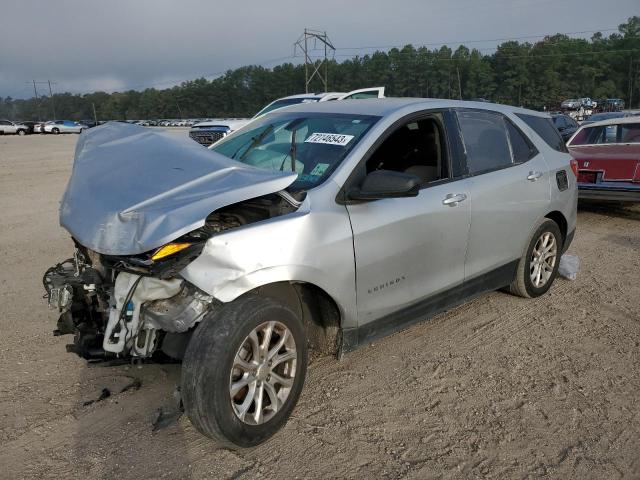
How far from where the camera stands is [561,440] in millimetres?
2955

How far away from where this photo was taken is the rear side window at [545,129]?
509 centimetres

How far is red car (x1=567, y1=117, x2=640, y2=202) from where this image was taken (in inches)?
319

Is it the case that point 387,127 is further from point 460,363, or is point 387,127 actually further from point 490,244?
point 460,363

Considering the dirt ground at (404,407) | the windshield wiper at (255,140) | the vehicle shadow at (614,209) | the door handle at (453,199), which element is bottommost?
the vehicle shadow at (614,209)

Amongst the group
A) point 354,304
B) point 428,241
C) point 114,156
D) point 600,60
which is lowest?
point 354,304

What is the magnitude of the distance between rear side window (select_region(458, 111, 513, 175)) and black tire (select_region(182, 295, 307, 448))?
87.6 inches

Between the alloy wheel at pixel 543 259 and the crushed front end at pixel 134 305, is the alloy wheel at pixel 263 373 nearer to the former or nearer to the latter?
the crushed front end at pixel 134 305

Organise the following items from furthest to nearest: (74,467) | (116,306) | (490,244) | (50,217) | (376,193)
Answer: (50,217), (490,244), (376,193), (116,306), (74,467)

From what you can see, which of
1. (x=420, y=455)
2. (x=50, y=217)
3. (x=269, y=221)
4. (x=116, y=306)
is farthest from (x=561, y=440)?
(x=50, y=217)

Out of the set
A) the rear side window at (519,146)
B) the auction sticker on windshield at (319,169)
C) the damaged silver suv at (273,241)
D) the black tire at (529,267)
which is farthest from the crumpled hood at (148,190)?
the black tire at (529,267)

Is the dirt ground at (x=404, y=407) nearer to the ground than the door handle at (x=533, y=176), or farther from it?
nearer to the ground

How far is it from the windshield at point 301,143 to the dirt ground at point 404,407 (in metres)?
1.38

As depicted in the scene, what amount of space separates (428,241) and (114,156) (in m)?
2.09

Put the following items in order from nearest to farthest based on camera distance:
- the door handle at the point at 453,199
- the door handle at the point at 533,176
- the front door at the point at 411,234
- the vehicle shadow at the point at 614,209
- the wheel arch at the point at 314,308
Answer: the wheel arch at the point at 314,308 → the front door at the point at 411,234 → the door handle at the point at 453,199 → the door handle at the point at 533,176 → the vehicle shadow at the point at 614,209
